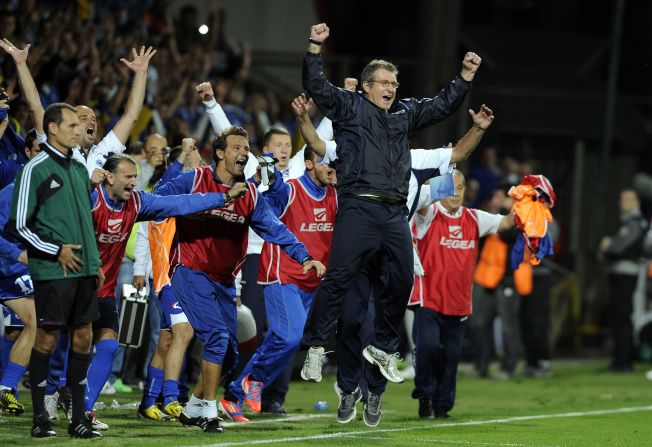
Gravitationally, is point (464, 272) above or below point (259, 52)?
below

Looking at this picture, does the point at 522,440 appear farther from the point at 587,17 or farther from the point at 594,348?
the point at 587,17

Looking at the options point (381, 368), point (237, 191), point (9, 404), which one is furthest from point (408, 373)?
point (237, 191)

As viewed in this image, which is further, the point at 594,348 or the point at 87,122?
the point at 594,348

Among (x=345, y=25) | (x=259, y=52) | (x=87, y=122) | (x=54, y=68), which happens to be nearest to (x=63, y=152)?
(x=87, y=122)

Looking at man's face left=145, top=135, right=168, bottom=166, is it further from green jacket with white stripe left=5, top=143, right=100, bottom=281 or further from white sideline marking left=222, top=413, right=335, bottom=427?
green jacket with white stripe left=5, top=143, right=100, bottom=281

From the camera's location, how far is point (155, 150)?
42.9 feet

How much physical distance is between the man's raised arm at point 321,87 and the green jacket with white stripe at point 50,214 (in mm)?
1847

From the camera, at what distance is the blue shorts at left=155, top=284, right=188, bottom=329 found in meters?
11.0

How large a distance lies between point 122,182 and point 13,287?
5.92 ft

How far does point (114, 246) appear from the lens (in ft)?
34.1

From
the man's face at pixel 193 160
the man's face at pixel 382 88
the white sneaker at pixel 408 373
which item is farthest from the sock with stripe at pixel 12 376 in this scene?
the white sneaker at pixel 408 373

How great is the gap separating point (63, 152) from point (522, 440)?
4.00m

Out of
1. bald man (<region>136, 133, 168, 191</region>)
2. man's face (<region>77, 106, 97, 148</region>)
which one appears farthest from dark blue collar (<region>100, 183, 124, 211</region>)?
bald man (<region>136, 133, 168, 191</region>)

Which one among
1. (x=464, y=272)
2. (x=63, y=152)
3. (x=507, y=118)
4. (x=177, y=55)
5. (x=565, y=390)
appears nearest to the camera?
(x=63, y=152)
